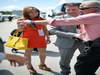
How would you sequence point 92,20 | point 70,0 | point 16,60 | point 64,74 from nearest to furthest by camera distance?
point 16,60
point 92,20
point 70,0
point 64,74

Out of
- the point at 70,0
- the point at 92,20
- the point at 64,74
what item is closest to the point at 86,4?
the point at 92,20

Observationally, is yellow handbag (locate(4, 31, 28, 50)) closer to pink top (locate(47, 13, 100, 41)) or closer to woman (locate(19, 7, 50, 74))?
woman (locate(19, 7, 50, 74))

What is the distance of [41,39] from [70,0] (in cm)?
177

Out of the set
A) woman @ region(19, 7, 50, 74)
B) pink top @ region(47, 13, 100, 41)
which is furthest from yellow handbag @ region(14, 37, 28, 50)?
pink top @ region(47, 13, 100, 41)

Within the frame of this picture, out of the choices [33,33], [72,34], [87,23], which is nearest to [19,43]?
[33,33]

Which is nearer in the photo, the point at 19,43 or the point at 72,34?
the point at 72,34

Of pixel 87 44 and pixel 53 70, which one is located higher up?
pixel 87 44

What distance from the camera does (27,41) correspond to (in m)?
7.07

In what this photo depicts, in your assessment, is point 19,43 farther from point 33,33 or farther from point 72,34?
point 72,34

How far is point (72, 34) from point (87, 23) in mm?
1639

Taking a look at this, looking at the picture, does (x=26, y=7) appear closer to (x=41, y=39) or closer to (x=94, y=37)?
(x=41, y=39)

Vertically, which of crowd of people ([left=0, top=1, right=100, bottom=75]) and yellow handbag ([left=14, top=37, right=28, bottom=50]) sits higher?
crowd of people ([left=0, top=1, right=100, bottom=75])

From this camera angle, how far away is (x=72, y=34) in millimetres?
5703

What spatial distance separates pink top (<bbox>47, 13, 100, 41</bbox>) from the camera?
13.3 feet
